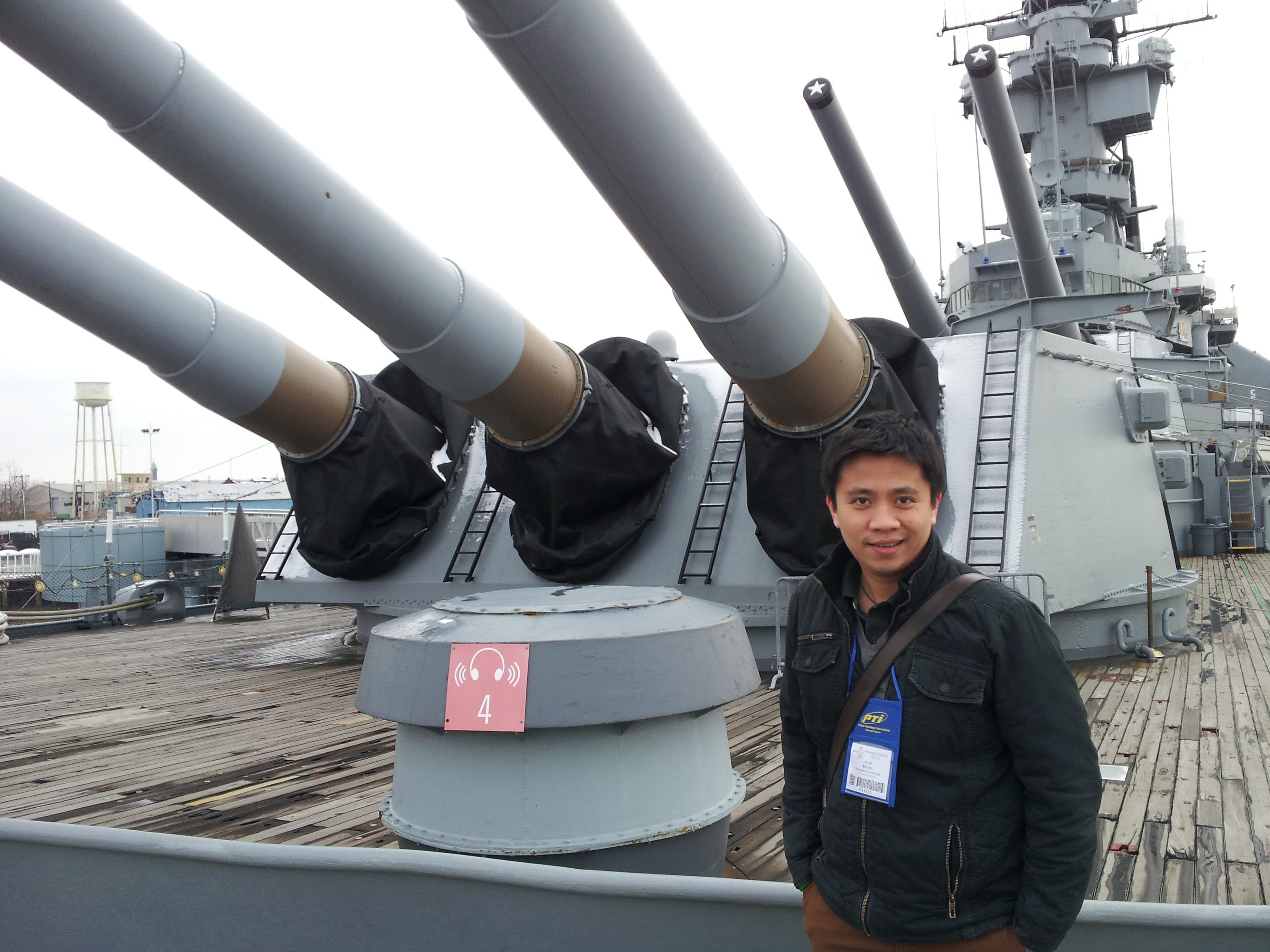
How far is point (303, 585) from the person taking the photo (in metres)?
6.83

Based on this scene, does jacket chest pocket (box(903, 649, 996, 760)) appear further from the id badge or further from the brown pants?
the brown pants

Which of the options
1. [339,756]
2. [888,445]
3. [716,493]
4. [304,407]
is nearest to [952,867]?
[888,445]

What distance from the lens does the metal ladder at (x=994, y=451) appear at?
5082mm

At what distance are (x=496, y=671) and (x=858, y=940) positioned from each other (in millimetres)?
947

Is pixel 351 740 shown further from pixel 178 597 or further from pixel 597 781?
pixel 178 597

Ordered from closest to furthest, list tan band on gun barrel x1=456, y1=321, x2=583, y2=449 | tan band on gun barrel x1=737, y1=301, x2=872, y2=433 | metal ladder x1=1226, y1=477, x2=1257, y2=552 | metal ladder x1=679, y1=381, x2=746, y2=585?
tan band on gun barrel x1=737, y1=301, x2=872, y2=433 → tan band on gun barrel x1=456, y1=321, x2=583, y2=449 → metal ladder x1=679, y1=381, x2=746, y2=585 → metal ladder x1=1226, y1=477, x2=1257, y2=552

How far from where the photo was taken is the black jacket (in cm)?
135

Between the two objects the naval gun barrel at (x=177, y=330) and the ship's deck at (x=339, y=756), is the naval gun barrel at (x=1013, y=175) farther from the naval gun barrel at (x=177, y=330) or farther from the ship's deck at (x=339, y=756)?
the naval gun barrel at (x=177, y=330)

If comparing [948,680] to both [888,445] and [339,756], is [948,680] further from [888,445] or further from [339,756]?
[339,756]

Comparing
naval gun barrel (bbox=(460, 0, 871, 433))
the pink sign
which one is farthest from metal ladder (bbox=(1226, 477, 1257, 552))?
the pink sign

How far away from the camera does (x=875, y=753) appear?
144 centimetres

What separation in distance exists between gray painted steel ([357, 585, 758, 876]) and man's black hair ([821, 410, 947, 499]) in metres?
0.77

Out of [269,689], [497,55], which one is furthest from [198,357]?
[497,55]

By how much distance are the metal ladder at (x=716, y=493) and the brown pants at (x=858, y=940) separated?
3962 mm
